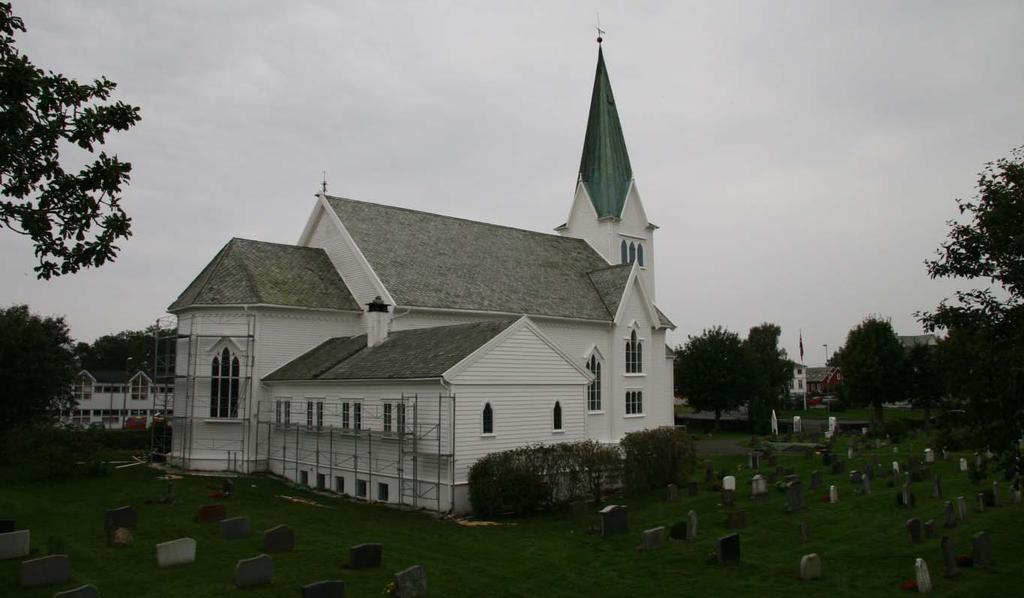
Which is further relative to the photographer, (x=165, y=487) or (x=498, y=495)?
(x=165, y=487)

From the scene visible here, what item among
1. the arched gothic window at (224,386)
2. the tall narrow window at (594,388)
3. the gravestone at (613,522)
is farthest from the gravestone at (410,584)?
the tall narrow window at (594,388)

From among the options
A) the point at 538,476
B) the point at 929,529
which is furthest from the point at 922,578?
the point at 538,476

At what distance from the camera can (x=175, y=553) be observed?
1555cm

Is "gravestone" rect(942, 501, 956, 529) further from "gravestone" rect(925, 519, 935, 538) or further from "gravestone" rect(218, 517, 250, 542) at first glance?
"gravestone" rect(218, 517, 250, 542)

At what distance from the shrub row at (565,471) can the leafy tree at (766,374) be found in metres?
33.4

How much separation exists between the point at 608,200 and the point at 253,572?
3810 centimetres

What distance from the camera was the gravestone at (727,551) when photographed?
16.1m

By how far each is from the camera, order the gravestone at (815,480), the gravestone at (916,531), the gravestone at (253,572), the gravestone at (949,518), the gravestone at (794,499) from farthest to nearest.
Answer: the gravestone at (815,480) → the gravestone at (794,499) → the gravestone at (949,518) → the gravestone at (916,531) → the gravestone at (253,572)

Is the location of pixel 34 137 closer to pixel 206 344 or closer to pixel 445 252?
pixel 206 344

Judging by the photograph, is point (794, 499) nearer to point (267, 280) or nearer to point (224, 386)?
point (224, 386)

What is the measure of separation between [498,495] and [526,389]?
14.2ft

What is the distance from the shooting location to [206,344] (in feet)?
106

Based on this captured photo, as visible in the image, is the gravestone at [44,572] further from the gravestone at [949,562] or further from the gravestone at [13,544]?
the gravestone at [949,562]

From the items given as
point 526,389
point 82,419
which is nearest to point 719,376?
point 526,389
